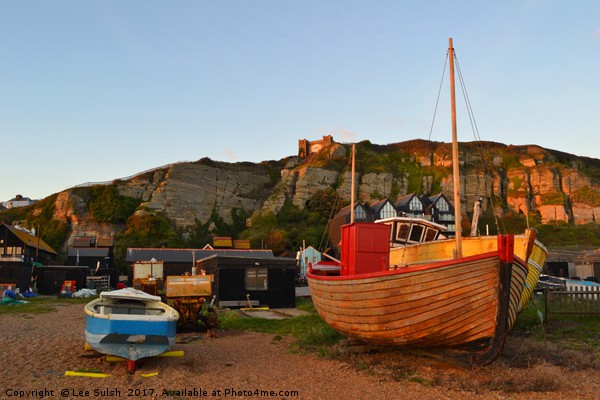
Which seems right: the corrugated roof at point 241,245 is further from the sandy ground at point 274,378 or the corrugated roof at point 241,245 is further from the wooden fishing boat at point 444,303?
the wooden fishing boat at point 444,303

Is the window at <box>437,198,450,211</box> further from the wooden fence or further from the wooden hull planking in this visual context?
the wooden hull planking

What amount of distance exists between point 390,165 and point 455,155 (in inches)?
3724

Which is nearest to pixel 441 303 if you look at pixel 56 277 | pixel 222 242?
pixel 56 277

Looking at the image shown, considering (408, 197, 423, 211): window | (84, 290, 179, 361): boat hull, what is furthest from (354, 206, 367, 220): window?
(84, 290, 179, 361): boat hull

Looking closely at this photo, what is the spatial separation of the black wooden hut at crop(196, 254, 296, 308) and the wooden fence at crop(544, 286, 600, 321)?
13.4 metres

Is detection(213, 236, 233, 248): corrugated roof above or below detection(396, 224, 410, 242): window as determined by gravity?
below

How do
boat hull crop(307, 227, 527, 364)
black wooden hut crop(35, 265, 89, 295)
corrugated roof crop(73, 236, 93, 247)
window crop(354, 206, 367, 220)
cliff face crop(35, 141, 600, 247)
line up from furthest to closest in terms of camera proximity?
cliff face crop(35, 141, 600, 247) → window crop(354, 206, 367, 220) → corrugated roof crop(73, 236, 93, 247) → black wooden hut crop(35, 265, 89, 295) → boat hull crop(307, 227, 527, 364)

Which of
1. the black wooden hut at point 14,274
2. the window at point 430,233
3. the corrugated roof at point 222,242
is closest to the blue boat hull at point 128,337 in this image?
the window at point 430,233

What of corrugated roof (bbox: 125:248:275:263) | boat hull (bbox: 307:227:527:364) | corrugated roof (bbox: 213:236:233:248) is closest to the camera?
boat hull (bbox: 307:227:527:364)

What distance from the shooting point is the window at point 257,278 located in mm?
27078

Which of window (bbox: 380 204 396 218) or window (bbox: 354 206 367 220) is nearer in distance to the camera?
window (bbox: 354 206 367 220)

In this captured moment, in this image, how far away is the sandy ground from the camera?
8.80m

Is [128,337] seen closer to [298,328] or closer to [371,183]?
[298,328]

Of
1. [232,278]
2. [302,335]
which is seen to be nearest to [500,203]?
[232,278]
